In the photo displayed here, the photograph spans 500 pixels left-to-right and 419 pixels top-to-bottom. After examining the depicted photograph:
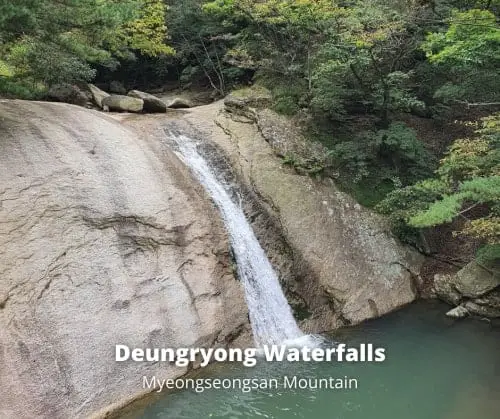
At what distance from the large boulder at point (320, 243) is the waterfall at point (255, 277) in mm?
282

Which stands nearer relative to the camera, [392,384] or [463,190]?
[392,384]

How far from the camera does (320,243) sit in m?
11.3

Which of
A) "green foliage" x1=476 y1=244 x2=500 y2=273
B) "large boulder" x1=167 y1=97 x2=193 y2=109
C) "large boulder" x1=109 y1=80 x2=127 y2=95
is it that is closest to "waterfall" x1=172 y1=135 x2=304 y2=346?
"green foliage" x1=476 y1=244 x2=500 y2=273

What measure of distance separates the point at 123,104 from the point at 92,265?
7719mm

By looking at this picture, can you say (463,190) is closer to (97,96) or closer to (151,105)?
(151,105)

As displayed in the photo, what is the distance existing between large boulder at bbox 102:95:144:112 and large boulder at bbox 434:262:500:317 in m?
10.2

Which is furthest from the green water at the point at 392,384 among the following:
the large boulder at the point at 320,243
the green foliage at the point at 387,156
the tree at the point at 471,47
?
the tree at the point at 471,47

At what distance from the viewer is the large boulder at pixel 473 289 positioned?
35.1ft

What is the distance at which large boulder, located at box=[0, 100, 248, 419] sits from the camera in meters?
7.15

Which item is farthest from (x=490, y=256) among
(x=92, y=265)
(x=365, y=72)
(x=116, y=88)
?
(x=116, y=88)

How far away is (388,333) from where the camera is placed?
10188 millimetres

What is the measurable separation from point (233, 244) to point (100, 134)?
3.87 meters

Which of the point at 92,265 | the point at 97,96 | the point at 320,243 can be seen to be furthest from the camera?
the point at 97,96

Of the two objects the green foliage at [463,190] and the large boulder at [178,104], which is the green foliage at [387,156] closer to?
the green foliage at [463,190]
